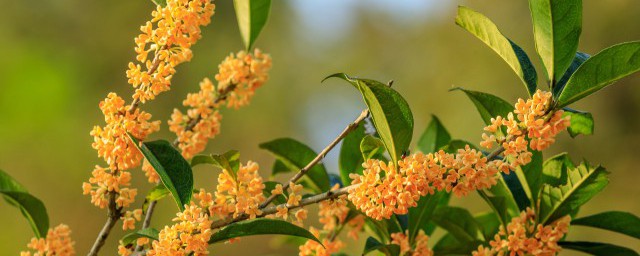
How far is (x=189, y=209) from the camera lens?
0.87 meters

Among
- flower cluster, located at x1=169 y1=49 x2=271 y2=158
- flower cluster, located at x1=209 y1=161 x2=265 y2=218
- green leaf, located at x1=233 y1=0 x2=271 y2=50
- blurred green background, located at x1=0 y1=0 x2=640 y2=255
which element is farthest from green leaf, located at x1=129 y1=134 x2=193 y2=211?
blurred green background, located at x1=0 y1=0 x2=640 y2=255

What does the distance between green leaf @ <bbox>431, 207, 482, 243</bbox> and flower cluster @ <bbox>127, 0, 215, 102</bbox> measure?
0.51 meters

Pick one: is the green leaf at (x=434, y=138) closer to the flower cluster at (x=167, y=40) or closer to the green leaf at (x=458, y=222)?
the green leaf at (x=458, y=222)

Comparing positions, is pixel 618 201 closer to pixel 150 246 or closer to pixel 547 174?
pixel 547 174

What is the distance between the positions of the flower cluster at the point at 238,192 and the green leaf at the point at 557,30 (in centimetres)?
41

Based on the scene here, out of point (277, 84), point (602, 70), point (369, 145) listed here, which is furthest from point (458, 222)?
point (277, 84)

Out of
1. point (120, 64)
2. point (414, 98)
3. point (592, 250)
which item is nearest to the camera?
point (592, 250)

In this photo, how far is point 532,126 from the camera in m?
0.84

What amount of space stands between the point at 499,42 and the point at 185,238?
47cm

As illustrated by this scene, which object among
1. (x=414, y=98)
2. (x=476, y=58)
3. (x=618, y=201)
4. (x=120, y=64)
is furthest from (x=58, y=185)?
(x=618, y=201)

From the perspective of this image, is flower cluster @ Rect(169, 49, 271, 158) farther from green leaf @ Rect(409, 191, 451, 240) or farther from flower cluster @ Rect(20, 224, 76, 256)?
green leaf @ Rect(409, 191, 451, 240)

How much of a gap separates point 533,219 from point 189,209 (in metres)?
0.54

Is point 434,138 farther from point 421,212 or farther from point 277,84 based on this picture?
point 277,84

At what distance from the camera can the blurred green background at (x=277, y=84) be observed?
6.15 m
